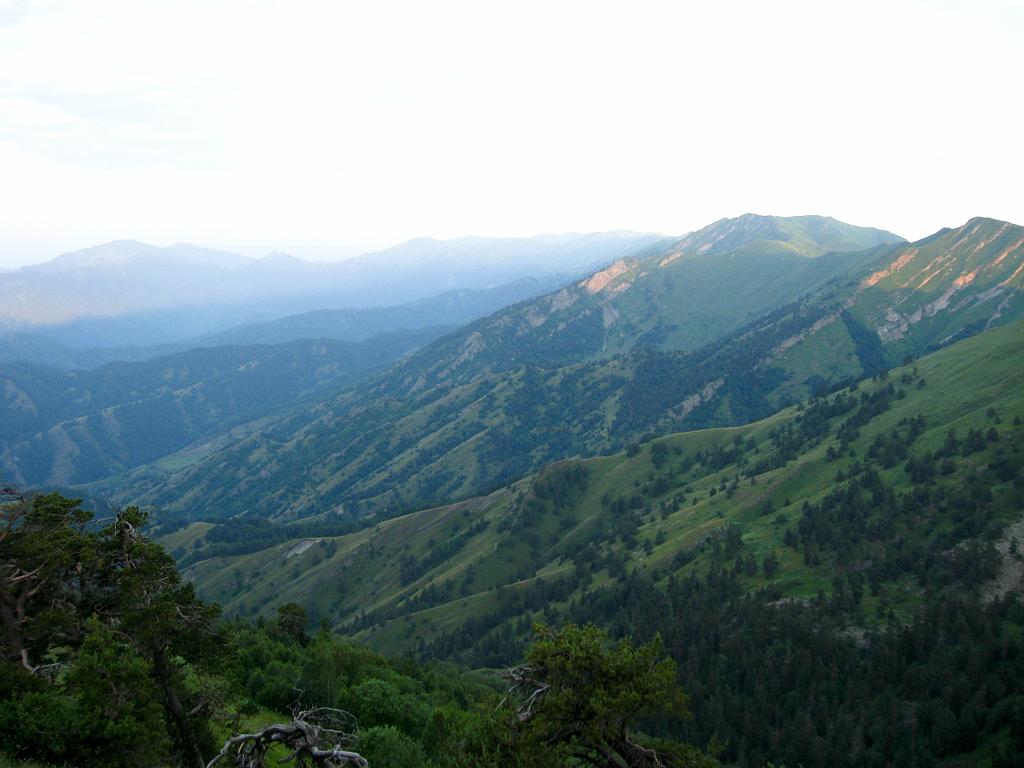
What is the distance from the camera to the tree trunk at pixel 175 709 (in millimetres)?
25266

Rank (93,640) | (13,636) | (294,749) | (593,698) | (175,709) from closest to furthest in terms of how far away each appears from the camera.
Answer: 1. (294,749)
2. (593,698)
3. (93,640)
4. (13,636)
5. (175,709)

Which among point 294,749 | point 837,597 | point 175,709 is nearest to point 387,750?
point 175,709

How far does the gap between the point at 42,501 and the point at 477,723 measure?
2193 centimetres

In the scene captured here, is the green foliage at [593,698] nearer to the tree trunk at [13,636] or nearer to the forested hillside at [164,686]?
the forested hillside at [164,686]

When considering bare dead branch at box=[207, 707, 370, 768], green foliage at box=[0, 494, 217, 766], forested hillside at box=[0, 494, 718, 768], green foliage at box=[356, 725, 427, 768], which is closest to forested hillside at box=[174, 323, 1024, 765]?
green foliage at box=[356, 725, 427, 768]

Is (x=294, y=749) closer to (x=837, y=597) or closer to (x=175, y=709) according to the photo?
(x=175, y=709)

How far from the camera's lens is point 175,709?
2580cm

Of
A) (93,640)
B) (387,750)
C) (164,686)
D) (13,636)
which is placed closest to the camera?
(93,640)

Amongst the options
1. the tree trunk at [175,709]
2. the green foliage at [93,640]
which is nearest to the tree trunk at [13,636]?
the green foliage at [93,640]

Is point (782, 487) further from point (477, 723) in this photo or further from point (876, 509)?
point (477, 723)

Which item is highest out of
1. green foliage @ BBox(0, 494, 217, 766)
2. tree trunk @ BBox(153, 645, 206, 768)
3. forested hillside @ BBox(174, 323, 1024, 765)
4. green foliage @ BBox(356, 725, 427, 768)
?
green foliage @ BBox(0, 494, 217, 766)

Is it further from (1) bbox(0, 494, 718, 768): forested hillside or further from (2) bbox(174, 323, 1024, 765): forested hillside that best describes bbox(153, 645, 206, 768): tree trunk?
(2) bbox(174, 323, 1024, 765): forested hillside

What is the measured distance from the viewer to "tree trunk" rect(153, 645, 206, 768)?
995 inches

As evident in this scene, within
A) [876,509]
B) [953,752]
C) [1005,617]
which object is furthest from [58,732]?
[876,509]
